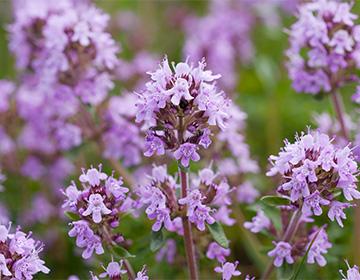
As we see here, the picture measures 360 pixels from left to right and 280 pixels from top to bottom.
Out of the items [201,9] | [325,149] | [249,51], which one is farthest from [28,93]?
[201,9]

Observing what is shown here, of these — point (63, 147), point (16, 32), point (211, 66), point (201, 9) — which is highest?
point (201, 9)

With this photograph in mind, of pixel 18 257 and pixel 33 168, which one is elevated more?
pixel 33 168

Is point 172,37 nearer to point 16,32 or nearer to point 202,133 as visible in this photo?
point 16,32

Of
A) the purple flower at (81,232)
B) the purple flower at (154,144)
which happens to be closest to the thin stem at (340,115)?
the purple flower at (154,144)

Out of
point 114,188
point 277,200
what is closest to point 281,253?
point 277,200

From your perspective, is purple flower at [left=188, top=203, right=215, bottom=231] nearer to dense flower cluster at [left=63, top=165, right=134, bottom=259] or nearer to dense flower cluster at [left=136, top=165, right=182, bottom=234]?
dense flower cluster at [left=136, top=165, right=182, bottom=234]

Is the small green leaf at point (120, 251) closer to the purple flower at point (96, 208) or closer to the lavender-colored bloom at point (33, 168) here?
the purple flower at point (96, 208)

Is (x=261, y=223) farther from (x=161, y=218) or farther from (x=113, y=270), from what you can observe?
(x=113, y=270)
